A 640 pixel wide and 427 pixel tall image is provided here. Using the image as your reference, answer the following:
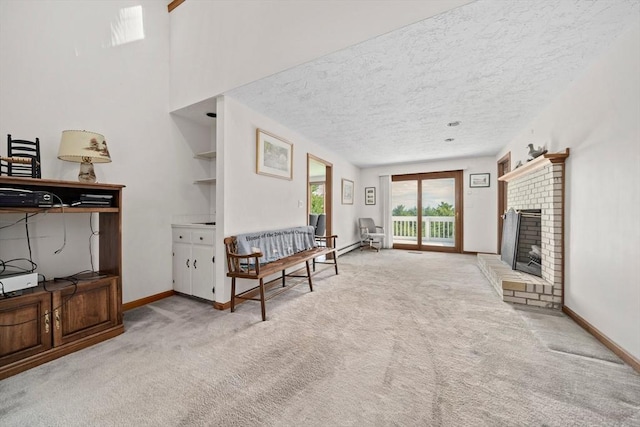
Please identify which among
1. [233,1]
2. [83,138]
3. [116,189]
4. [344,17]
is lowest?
[116,189]

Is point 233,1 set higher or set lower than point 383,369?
higher

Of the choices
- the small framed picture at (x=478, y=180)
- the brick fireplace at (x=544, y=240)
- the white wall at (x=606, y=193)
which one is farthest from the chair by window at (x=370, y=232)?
the white wall at (x=606, y=193)

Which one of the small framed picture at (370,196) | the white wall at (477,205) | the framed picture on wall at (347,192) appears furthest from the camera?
the small framed picture at (370,196)

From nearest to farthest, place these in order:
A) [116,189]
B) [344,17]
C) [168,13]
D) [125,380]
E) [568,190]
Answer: [125,380] → [344,17] → [116,189] → [568,190] → [168,13]

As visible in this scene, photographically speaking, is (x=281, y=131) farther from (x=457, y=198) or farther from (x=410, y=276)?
(x=457, y=198)

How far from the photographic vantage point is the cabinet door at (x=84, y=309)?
1.81m

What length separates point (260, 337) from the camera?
6.85ft

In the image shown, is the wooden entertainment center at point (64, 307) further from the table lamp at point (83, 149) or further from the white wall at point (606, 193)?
the white wall at point (606, 193)

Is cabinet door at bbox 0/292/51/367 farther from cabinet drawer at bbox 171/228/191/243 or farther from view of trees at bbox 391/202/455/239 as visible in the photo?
view of trees at bbox 391/202/455/239

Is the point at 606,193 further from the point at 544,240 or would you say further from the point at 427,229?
the point at 427,229

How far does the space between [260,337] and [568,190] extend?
A: 339 cm

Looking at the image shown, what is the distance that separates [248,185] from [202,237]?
2.72 feet

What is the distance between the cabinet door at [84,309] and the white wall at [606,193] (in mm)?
3970

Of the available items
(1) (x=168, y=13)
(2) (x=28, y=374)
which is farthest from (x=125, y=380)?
(1) (x=168, y=13)
